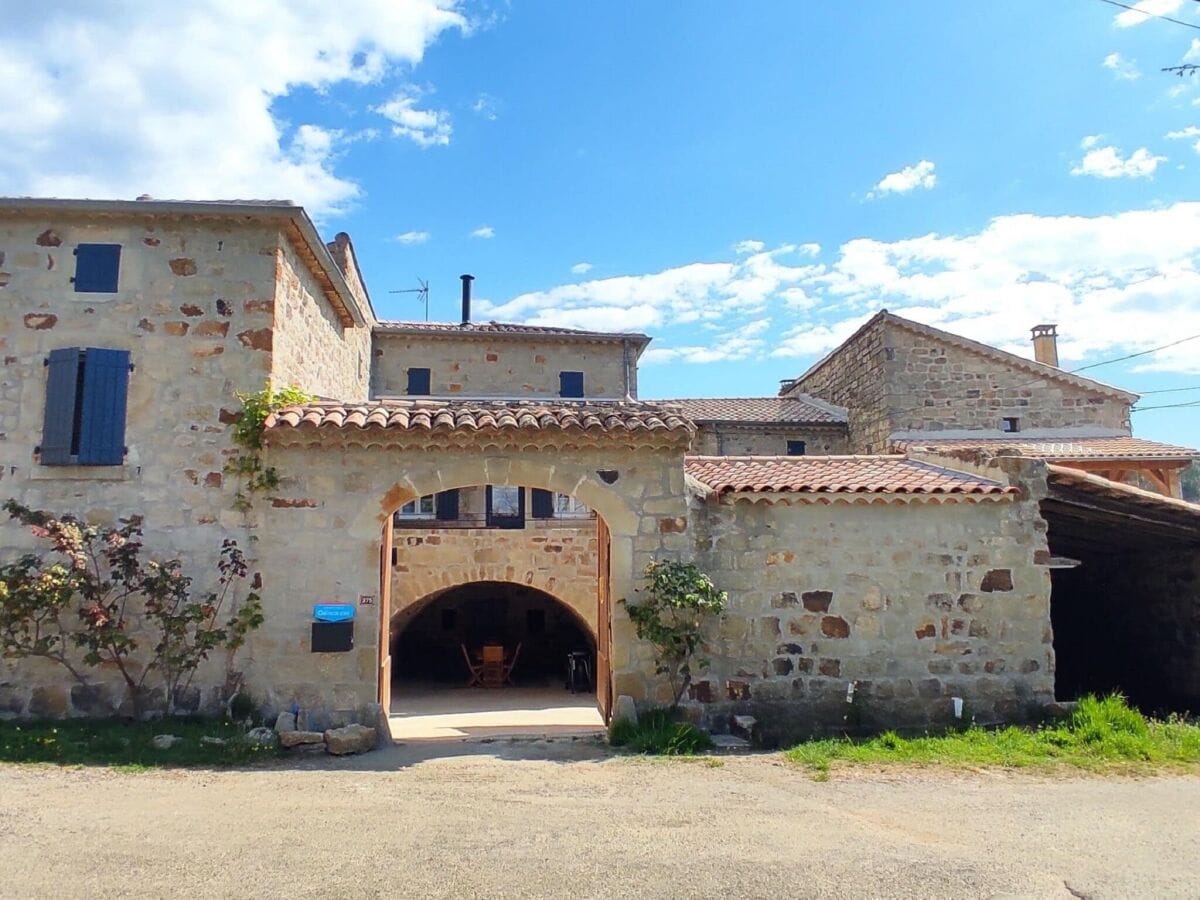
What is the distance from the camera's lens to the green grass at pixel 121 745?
641cm

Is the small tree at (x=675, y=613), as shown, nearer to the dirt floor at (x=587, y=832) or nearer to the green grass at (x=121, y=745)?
the dirt floor at (x=587, y=832)

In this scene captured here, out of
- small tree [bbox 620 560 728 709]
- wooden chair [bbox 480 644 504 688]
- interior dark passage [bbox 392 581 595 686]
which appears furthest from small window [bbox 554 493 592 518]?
small tree [bbox 620 560 728 709]

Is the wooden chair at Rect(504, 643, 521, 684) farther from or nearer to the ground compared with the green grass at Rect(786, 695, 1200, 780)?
nearer to the ground

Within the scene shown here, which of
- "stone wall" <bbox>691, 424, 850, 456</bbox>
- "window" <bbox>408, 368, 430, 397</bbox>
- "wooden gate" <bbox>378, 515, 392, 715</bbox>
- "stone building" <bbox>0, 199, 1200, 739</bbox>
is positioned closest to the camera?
"stone building" <bbox>0, 199, 1200, 739</bbox>

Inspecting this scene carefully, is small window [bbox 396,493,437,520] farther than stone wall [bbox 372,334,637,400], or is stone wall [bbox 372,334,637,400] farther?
stone wall [bbox 372,334,637,400]

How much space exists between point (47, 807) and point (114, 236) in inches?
219

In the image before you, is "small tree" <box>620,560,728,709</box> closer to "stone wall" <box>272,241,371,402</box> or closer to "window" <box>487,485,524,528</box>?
"stone wall" <box>272,241,371,402</box>

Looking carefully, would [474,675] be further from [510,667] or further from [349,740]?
[349,740]

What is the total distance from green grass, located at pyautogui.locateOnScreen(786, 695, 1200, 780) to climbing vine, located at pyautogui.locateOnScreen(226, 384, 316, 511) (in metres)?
5.65

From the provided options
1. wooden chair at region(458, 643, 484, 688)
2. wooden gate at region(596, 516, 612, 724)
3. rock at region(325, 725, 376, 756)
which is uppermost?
wooden gate at region(596, 516, 612, 724)

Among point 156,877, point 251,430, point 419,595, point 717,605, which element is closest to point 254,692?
point 251,430

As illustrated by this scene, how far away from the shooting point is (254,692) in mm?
7453

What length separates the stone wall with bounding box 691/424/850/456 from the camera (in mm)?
18594

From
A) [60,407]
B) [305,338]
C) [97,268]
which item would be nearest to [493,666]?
[305,338]
